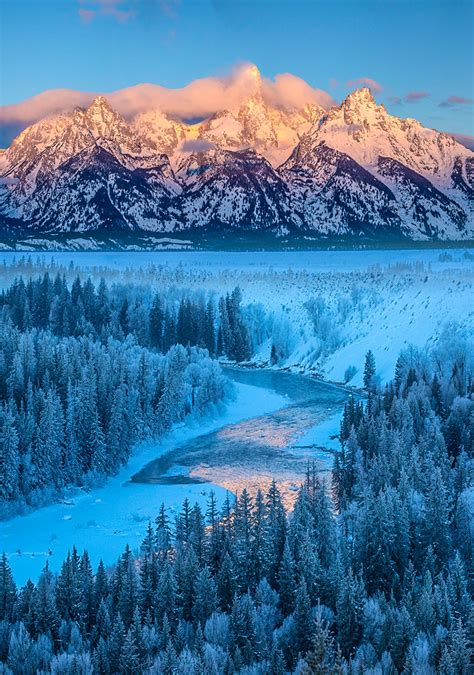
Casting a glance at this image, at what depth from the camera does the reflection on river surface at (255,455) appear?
5234 cm

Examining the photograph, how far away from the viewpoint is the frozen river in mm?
42200

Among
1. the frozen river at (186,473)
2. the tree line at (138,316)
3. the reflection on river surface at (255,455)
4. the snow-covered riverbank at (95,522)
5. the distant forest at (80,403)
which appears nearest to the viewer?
the snow-covered riverbank at (95,522)

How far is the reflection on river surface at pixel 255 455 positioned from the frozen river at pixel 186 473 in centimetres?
7

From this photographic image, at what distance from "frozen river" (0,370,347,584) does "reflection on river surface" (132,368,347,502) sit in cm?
7

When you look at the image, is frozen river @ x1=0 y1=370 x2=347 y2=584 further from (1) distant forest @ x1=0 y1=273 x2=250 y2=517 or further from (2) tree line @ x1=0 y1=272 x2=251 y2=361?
(2) tree line @ x1=0 y1=272 x2=251 y2=361

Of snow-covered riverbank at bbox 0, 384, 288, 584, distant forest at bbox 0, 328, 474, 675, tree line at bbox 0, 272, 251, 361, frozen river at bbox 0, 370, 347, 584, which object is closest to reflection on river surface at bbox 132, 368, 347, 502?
frozen river at bbox 0, 370, 347, 584

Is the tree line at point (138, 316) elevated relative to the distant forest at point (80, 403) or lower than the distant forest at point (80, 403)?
elevated

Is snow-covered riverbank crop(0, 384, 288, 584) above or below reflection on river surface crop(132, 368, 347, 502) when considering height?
below

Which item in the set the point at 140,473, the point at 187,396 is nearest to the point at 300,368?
the point at 187,396

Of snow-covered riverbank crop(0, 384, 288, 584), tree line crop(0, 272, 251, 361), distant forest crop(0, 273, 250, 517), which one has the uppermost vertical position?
tree line crop(0, 272, 251, 361)

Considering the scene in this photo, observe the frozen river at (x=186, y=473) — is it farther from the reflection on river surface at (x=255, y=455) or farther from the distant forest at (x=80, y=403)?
the distant forest at (x=80, y=403)

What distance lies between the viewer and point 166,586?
30141mm

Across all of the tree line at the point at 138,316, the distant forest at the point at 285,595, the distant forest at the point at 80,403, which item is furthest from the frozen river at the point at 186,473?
the tree line at the point at 138,316

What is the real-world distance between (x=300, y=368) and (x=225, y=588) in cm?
6954
